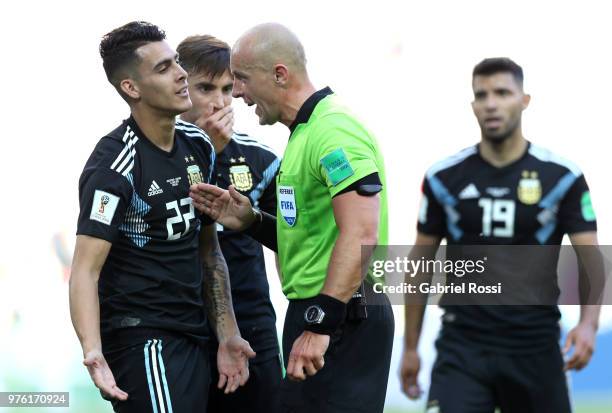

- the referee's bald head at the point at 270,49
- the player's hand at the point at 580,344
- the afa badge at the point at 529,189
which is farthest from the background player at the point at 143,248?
the player's hand at the point at 580,344

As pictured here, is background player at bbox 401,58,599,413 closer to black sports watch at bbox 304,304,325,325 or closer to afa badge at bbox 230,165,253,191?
black sports watch at bbox 304,304,325,325

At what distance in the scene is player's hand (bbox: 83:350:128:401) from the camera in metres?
4.49

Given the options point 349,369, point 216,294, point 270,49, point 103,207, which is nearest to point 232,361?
point 216,294

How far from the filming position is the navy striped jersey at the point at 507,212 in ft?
14.3

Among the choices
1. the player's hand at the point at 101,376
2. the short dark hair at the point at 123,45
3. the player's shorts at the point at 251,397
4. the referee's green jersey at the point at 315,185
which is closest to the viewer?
the referee's green jersey at the point at 315,185

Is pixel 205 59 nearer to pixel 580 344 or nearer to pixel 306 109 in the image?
pixel 306 109

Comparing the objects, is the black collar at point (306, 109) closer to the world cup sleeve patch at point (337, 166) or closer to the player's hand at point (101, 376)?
the world cup sleeve patch at point (337, 166)

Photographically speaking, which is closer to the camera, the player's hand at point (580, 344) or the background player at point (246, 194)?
the player's hand at point (580, 344)

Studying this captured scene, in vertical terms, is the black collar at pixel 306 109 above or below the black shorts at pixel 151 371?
above

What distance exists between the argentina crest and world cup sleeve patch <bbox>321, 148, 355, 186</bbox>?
0.82 feet

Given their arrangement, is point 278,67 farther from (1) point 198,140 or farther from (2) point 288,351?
(2) point 288,351

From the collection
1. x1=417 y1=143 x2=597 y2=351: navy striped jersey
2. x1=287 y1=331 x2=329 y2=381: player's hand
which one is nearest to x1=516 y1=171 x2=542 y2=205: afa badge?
x1=417 y1=143 x2=597 y2=351: navy striped jersey

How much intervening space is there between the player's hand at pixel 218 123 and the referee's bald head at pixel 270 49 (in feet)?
2.83

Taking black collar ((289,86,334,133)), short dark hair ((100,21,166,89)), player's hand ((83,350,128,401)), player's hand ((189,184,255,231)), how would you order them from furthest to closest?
short dark hair ((100,21,166,89))
player's hand ((189,184,255,231))
black collar ((289,86,334,133))
player's hand ((83,350,128,401))
